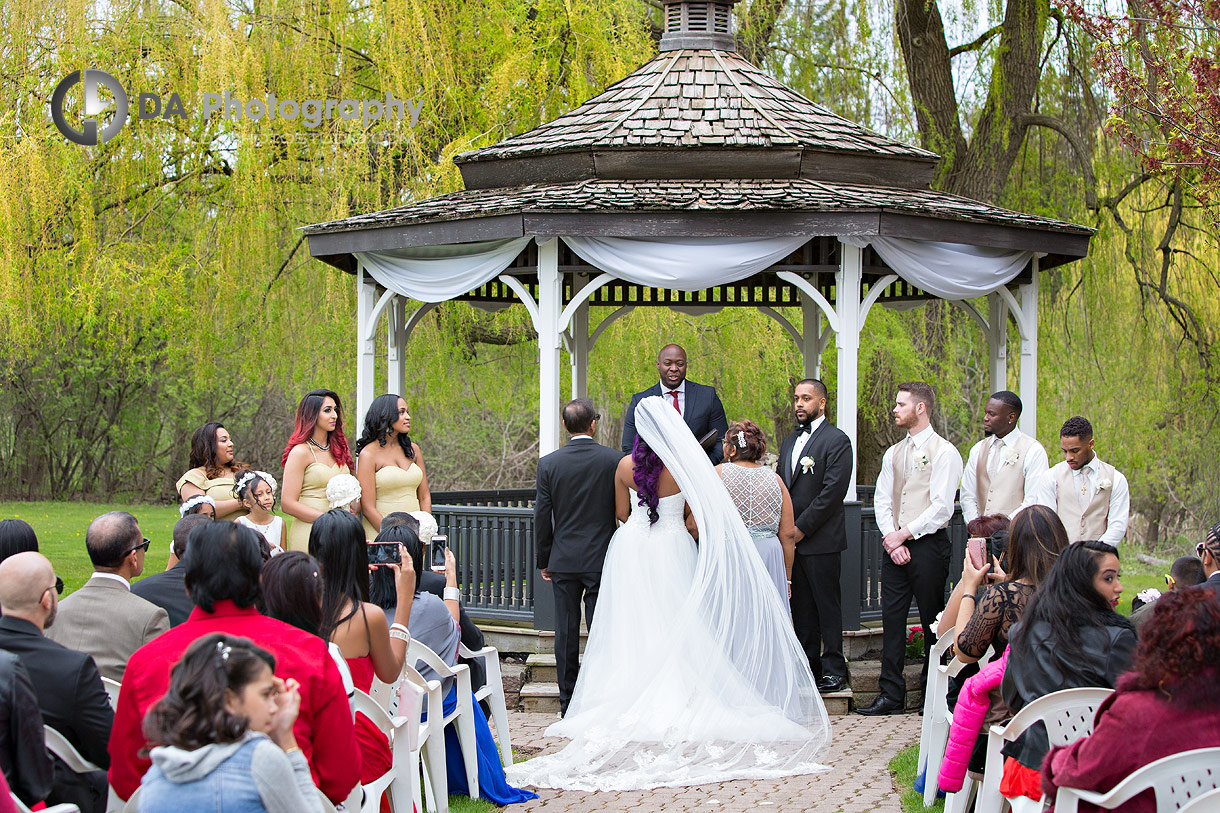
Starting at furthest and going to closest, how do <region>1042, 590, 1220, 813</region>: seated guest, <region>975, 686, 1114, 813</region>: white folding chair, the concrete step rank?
the concrete step → <region>975, 686, 1114, 813</region>: white folding chair → <region>1042, 590, 1220, 813</region>: seated guest

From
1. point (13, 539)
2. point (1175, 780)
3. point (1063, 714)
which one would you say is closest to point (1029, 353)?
point (1063, 714)

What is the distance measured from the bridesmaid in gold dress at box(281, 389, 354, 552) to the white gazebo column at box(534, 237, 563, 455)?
1762mm

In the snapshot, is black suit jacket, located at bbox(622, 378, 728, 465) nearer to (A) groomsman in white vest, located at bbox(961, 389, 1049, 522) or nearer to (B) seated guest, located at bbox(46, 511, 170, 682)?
(A) groomsman in white vest, located at bbox(961, 389, 1049, 522)

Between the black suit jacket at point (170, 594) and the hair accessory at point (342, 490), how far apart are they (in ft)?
6.07

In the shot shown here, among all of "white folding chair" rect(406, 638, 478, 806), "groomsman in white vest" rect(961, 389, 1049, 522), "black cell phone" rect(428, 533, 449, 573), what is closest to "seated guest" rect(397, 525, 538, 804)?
"white folding chair" rect(406, 638, 478, 806)

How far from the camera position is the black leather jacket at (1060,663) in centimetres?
422

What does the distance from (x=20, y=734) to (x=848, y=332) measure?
6.44 meters

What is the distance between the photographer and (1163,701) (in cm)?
346

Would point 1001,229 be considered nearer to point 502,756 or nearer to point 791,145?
point 791,145

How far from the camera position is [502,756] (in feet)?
21.4

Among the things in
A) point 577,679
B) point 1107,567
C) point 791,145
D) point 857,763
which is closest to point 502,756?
point 577,679

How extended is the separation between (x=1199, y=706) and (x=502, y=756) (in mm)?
3881

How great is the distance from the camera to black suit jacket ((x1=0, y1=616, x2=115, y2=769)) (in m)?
3.77

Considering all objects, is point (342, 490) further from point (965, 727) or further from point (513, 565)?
point (965, 727)
